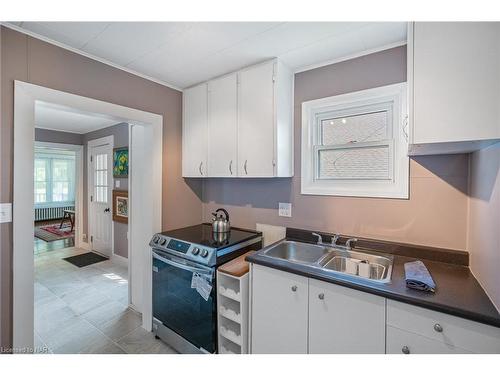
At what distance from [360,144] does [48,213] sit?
28.5ft

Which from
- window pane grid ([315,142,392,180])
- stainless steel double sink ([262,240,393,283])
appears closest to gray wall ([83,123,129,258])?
stainless steel double sink ([262,240,393,283])

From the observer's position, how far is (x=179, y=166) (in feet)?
7.86

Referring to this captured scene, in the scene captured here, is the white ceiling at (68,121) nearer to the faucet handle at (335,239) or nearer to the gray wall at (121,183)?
the gray wall at (121,183)

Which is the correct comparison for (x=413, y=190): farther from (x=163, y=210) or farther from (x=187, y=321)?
(x=163, y=210)

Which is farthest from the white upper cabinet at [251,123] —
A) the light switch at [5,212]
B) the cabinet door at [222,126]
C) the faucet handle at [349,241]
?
the light switch at [5,212]

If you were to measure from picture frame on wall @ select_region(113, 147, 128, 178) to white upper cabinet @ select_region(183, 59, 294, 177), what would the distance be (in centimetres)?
211

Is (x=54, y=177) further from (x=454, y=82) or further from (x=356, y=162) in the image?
(x=454, y=82)

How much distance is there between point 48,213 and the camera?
707 centimetres

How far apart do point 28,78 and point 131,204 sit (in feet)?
4.33

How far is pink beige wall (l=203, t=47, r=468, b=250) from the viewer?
4.83ft

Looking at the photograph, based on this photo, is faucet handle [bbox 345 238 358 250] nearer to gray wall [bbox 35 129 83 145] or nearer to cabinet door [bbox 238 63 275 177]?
cabinet door [bbox 238 63 275 177]

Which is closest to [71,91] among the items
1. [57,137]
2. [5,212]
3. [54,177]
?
[5,212]

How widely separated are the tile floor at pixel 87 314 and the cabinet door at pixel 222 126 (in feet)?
5.17

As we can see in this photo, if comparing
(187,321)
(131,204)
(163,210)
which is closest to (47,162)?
(131,204)
